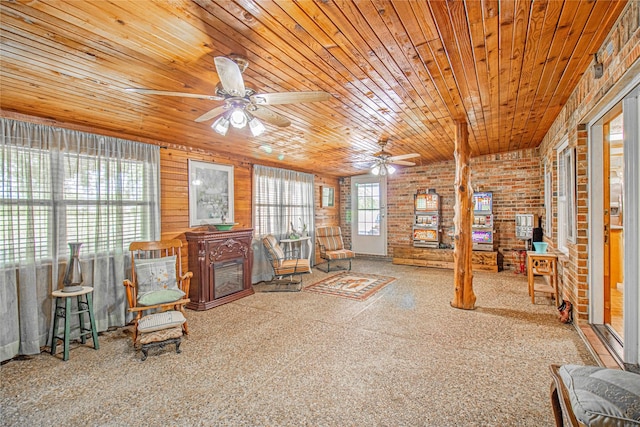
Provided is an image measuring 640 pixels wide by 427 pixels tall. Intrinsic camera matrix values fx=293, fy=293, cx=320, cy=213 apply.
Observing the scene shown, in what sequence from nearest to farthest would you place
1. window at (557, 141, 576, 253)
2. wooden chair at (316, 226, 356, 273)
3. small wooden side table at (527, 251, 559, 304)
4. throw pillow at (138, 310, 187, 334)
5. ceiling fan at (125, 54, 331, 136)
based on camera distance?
ceiling fan at (125, 54, 331, 136), throw pillow at (138, 310, 187, 334), window at (557, 141, 576, 253), small wooden side table at (527, 251, 559, 304), wooden chair at (316, 226, 356, 273)

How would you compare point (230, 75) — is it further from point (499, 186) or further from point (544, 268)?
point (499, 186)

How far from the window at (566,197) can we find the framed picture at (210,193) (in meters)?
4.85

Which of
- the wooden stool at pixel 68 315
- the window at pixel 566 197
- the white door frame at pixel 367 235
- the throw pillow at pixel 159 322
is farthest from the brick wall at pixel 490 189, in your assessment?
the wooden stool at pixel 68 315

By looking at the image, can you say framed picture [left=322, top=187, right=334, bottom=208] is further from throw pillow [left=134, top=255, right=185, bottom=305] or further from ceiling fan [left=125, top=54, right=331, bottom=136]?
ceiling fan [left=125, top=54, right=331, bottom=136]

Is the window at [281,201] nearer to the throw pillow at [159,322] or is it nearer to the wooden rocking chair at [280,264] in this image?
the wooden rocking chair at [280,264]

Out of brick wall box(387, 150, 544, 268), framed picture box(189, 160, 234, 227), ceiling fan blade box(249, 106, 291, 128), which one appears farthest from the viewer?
brick wall box(387, 150, 544, 268)

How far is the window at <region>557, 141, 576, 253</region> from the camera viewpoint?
328 cm

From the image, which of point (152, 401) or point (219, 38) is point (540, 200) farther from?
point (152, 401)

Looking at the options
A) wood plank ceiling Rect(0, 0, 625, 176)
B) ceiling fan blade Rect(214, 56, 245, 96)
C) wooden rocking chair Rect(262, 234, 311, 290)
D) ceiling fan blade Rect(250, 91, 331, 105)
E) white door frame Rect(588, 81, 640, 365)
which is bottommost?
wooden rocking chair Rect(262, 234, 311, 290)

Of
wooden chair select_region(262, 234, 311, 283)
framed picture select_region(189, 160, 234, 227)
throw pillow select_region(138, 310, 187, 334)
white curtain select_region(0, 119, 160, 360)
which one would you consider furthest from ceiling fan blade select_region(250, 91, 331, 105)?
wooden chair select_region(262, 234, 311, 283)

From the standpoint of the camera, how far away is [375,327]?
133 inches

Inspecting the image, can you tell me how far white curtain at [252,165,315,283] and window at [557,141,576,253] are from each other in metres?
4.73

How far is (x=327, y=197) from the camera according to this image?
8094mm

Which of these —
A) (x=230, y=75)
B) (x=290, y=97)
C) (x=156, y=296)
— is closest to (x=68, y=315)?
(x=156, y=296)
